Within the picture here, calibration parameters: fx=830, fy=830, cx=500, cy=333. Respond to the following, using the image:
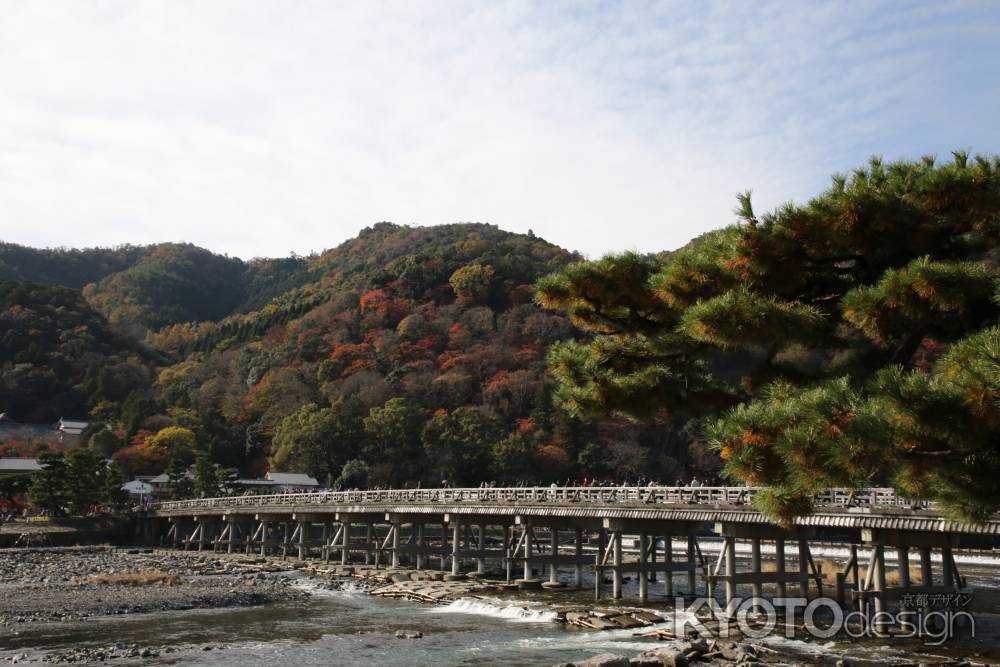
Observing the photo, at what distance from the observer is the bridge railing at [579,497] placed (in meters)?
17.3

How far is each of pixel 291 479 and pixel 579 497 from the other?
38.3 m

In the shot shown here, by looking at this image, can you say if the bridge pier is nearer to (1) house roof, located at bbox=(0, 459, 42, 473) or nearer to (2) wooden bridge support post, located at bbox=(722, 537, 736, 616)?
(2) wooden bridge support post, located at bbox=(722, 537, 736, 616)

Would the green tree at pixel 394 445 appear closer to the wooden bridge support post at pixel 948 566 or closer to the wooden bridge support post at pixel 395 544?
the wooden bridge support post at pixel 395 544

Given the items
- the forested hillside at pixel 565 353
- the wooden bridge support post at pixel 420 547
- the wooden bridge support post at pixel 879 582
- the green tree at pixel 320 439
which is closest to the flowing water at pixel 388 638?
the wooden bridge support post at pixel 879 582

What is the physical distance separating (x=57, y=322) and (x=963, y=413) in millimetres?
91462

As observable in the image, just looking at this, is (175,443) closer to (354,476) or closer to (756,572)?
(354,476)

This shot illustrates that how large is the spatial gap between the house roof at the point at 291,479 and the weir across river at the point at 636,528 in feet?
26.3

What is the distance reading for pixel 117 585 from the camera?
28781 mm

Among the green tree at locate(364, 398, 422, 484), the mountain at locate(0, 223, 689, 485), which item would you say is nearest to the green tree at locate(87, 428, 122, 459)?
the mountain at locate(0, 223, 689, 485)

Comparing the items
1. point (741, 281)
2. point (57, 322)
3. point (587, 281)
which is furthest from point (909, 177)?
point (57, 322)

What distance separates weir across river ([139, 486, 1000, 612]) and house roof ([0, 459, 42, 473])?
50.2 feet

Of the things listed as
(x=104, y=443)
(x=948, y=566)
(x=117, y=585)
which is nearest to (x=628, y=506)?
(x=948, y=566)

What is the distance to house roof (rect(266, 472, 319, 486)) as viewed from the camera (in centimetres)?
5852

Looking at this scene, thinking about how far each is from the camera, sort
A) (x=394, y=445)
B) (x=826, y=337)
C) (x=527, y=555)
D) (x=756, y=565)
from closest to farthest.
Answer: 1. (x=826, y=337)
2. (x=756, y=565)
3. (x=527, y=555)
4. (x=394, y=445)
